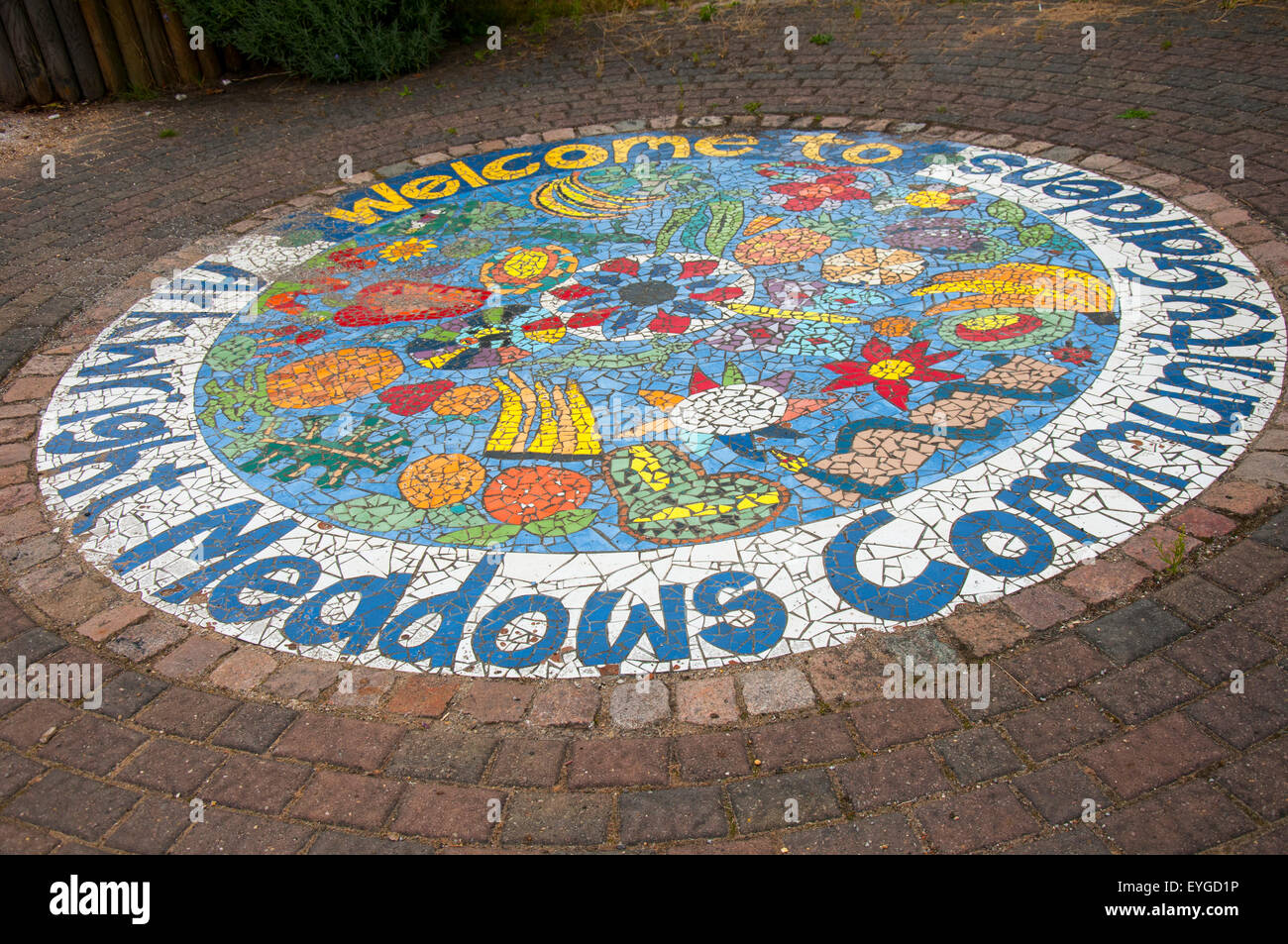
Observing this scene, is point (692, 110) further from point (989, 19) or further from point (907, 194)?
point (989, 19)

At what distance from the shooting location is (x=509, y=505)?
439 cm

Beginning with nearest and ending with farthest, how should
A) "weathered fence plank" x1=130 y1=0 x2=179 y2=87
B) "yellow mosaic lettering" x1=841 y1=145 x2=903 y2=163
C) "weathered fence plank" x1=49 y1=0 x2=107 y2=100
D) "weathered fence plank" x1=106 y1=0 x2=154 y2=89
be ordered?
"yellow mosaic lettering" x1=841 y1=145 x2=903 y2=163 < "weathered fence plank" x1=49 y1=0 x2=107 y2=100 < "weathered fence plank" x1=106 y1=0 x2=154 y2=89 < "weathered fence plank" x1=130 y1=0 x2=179 y2=87

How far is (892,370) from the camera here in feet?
16.5

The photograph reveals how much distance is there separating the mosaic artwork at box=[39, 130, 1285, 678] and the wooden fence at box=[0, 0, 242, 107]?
4.16m

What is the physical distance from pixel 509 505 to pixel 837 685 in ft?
5.89

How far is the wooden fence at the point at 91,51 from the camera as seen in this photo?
9094 millimetres

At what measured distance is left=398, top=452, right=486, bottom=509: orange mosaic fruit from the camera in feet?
14.7

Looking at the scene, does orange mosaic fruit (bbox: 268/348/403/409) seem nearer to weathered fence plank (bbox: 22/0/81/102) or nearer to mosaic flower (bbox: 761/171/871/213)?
mosaic flower (bbox: 761/171/871/213)

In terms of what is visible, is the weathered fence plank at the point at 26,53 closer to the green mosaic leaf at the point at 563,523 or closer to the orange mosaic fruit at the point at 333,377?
the orange mosaic fruit at the point at 333,377

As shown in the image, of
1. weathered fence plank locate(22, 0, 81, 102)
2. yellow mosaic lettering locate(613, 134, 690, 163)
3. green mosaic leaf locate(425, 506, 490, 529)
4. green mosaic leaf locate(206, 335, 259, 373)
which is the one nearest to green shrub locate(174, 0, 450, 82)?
A: weathered fence plank locate(22, 0, 81, 102)

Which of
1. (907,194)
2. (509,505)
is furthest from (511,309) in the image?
(907,194)

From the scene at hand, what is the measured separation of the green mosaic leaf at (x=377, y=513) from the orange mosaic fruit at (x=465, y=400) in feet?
2.41

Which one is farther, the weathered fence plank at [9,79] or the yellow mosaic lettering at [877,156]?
the weathered fence plank at [9,79]

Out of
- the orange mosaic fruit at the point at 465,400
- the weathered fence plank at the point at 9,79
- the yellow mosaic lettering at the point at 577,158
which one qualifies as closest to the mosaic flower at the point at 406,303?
the orange mosaic fruit at the point at 465,400
